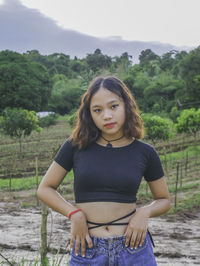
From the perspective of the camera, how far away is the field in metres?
5.16

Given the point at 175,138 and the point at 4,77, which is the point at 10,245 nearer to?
the point at 175,138

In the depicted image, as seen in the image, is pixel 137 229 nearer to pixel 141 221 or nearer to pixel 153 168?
pixel 141 221

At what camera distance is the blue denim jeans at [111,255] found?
138 cm

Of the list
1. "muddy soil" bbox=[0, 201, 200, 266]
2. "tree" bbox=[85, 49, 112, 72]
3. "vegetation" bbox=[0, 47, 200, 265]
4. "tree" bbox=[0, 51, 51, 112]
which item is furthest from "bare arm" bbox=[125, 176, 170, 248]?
"tree" bbox=[85, 49, 112, 72]

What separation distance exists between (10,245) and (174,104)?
2014 cm

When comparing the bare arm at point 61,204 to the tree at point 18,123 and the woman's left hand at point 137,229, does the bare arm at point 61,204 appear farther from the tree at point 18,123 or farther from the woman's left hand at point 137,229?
the tree at point 18,123

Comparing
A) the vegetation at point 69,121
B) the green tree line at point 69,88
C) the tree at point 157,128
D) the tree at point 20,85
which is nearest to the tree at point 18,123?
the vegetation at point 69,121

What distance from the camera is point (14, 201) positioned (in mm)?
8688

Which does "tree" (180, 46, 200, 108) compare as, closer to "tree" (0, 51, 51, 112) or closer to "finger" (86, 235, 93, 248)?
"tree" (0, 51, 51, 112)

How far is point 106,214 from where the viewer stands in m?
1.43

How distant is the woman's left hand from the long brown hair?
0.35m

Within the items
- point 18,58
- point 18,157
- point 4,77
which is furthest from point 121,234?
point 18,58

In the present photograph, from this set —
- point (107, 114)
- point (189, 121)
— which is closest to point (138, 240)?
point (107, 114)

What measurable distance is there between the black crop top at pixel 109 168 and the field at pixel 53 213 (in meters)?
0.82
